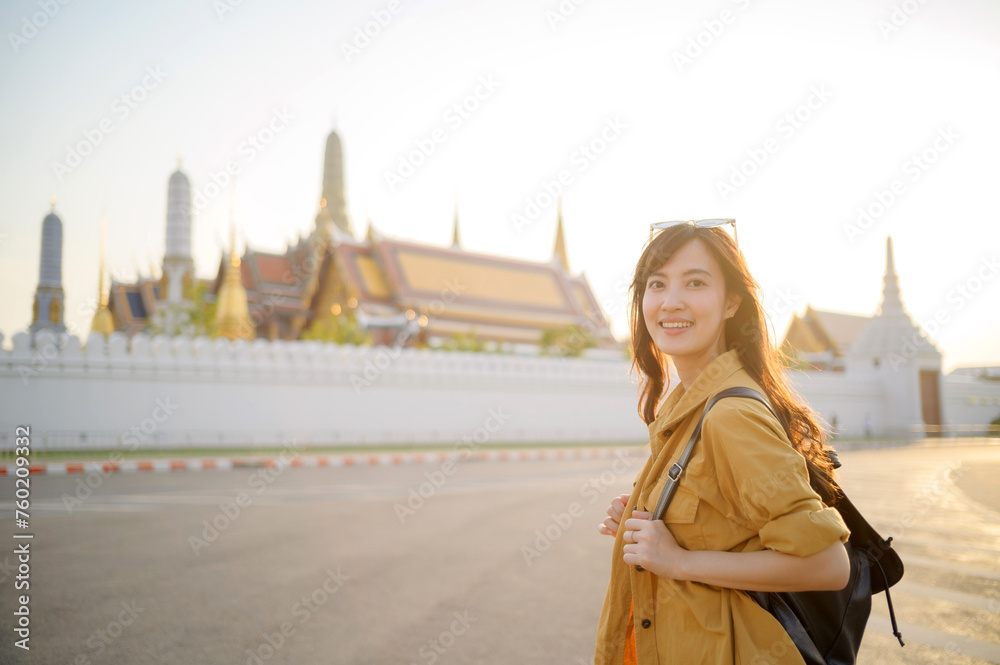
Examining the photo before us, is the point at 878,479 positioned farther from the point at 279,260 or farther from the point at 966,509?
the point at 279,260

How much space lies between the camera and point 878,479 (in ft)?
32.9

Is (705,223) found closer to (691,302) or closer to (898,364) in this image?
(691,302)

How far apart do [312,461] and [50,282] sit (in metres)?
30.4

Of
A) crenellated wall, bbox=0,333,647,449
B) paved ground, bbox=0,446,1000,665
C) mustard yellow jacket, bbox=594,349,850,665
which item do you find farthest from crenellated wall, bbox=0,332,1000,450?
mustard yellow jacket, bbox=594,349,850,665

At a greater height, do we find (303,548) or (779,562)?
(779,562)

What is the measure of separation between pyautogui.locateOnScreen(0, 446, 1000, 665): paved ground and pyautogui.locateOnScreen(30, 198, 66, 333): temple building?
100.0 feet

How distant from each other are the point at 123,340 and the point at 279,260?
23785 millimetres

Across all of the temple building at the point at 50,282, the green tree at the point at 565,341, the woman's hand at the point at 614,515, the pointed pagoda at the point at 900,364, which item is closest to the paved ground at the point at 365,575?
the woman's hand at the point at 614,515

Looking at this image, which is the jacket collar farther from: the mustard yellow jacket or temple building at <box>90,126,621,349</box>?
temple building at <box>90,126,621,349</box>

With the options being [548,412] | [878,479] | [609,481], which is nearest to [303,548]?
[609,481]

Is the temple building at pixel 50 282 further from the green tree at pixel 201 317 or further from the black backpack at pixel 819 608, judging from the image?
the black backpack at pixel 819 608

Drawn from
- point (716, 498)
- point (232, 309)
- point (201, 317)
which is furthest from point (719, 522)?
point (201, 317)

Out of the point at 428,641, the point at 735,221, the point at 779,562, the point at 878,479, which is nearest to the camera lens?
the point at 779,562

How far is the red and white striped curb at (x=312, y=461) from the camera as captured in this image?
10500mm
